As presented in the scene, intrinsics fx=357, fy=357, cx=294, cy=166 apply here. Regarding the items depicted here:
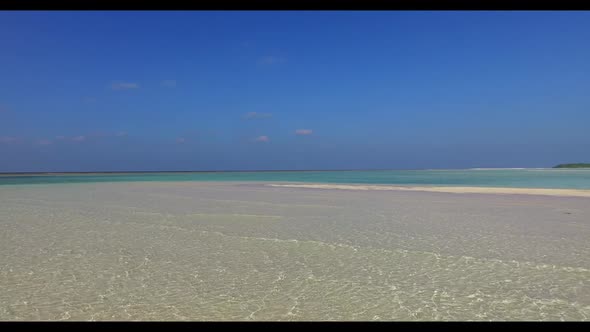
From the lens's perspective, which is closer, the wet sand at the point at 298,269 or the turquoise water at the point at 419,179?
the wet sand at the point at 298,269

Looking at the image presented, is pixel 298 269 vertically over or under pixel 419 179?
over

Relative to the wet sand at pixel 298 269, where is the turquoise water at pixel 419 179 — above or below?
below

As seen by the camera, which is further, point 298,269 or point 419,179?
point 419,179

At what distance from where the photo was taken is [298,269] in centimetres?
576

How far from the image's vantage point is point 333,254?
6699mm

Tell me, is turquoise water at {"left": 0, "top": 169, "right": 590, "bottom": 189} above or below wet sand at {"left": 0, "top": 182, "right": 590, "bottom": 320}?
below

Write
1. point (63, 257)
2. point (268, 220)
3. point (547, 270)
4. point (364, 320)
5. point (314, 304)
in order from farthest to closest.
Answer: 1. point (268, 220)
2. point (63, 257)
3. point (547, 270)
4. point (314, 304)
5. point (364, 320)

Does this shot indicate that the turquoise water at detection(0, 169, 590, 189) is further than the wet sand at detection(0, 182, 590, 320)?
Yes

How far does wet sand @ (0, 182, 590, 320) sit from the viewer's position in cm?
414

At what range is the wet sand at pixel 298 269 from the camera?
4137 mm
